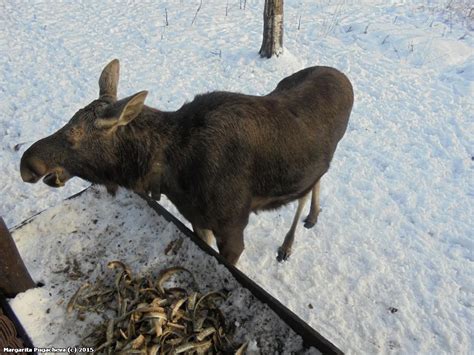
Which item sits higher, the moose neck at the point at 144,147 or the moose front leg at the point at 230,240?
the moose neck at the point at 144,147

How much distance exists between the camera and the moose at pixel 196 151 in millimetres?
2812

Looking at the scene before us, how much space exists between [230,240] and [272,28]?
18.1 feet

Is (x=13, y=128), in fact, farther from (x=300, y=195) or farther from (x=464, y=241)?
(x=464, y=241)

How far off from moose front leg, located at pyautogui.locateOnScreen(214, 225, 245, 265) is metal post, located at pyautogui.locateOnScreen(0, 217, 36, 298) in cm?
145

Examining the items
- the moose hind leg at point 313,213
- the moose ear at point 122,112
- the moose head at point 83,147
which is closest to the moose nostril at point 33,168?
the moose head at point 83,147

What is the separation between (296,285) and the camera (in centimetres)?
404

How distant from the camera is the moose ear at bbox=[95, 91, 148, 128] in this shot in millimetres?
2590

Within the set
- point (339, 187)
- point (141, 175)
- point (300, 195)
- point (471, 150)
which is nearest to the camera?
point (141, 175)

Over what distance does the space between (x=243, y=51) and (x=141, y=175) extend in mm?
5948

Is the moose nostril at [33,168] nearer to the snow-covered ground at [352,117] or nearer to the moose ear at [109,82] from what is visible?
the moose ear at [109,82]

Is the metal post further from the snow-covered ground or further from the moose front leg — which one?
the snow-covered ground

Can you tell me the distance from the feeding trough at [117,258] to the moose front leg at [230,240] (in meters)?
0.17

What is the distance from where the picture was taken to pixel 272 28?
7504 mm

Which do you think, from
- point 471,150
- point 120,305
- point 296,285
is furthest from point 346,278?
point 471,150
